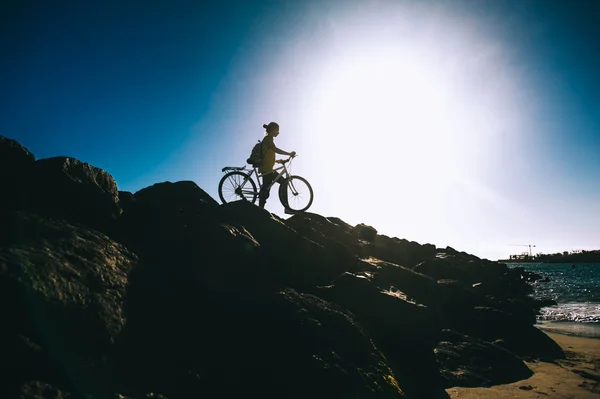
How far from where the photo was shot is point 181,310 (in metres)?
5.30

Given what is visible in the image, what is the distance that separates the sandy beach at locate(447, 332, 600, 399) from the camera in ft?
24.7

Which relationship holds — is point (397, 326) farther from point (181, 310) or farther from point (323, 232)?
point (323, 232)

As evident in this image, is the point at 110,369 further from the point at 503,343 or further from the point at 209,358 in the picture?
the point at 503,343

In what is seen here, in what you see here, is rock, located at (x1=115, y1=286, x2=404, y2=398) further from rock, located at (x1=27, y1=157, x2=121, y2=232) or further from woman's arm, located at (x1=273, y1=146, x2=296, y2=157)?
woman's arm, located at (x1=273, y1=146, x2=296, y2=157)

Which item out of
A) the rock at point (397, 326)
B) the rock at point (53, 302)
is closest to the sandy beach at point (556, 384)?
the rock at point (397, 326)

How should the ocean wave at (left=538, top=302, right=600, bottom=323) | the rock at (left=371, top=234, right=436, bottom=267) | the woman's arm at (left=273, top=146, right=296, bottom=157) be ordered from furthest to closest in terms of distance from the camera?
the rock at (left=371, top=234, right=436, bottom=267)
the ocean wave at (left=538, top=302, right=600, bottom=323)
the woman's arm at (left=273, top=146, right=296, bottom=157)

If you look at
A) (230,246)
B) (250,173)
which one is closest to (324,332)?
(230,246)

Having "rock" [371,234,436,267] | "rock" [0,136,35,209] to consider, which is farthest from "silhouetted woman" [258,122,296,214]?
"rock" [371,234,436,267]

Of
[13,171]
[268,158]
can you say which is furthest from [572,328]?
[13,171]

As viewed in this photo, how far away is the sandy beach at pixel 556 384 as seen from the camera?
7515mm

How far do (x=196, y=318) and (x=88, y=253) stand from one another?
1.97 metres

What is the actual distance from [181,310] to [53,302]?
1976 millimetres

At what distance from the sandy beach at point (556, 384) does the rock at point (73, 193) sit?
8.92 metres

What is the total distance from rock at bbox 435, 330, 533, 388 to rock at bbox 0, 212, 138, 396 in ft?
26.5
